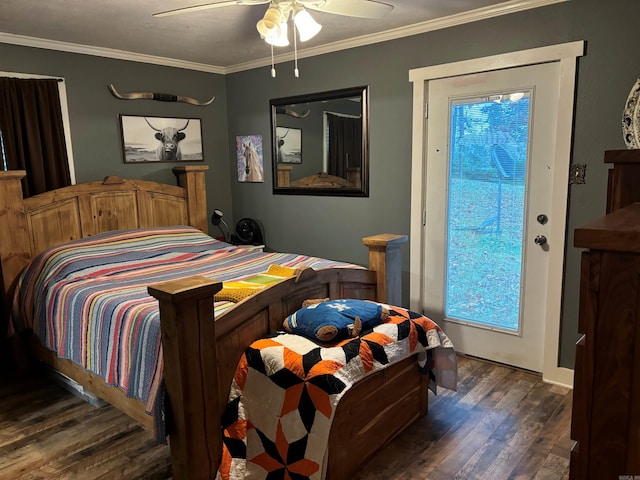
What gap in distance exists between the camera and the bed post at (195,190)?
412 centimetres

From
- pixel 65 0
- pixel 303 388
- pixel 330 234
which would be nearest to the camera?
pixel 303 388

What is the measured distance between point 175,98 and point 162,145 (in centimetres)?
43

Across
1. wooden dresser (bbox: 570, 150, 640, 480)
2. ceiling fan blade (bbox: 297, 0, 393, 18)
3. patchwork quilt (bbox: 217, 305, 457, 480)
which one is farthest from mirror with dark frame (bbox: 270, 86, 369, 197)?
wooden dresser (bbox: 570, 150, 640, 480)

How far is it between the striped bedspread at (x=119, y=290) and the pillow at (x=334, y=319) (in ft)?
1.16

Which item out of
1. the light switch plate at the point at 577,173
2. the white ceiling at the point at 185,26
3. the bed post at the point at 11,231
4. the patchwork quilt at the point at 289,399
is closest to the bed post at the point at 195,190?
the white ceiling at the point at 185,26

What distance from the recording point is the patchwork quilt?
1890mm

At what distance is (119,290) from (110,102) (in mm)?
2008

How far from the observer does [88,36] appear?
3.33 metres

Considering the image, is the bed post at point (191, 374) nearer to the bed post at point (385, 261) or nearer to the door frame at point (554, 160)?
the bed post at point (385, 261)

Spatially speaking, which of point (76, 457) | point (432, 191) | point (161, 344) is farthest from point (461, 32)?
point (76, 457)

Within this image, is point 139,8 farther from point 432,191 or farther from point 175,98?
point 432,191

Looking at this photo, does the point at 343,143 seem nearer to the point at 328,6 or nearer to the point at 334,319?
the point at 328,6

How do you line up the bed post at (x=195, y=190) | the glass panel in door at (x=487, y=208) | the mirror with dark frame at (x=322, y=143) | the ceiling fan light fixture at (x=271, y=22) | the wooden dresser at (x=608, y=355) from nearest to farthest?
the wooden dresser at (x=608, y=355)
the ceiling fan light fixture at (x=271, y=22)
the glass panel in door at (x=487, y=208)
the mirror with dark frame at (x=322, y=143)
the bed post at (x=195, y=190)

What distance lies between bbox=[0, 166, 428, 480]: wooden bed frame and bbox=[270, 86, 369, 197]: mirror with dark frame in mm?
1092
